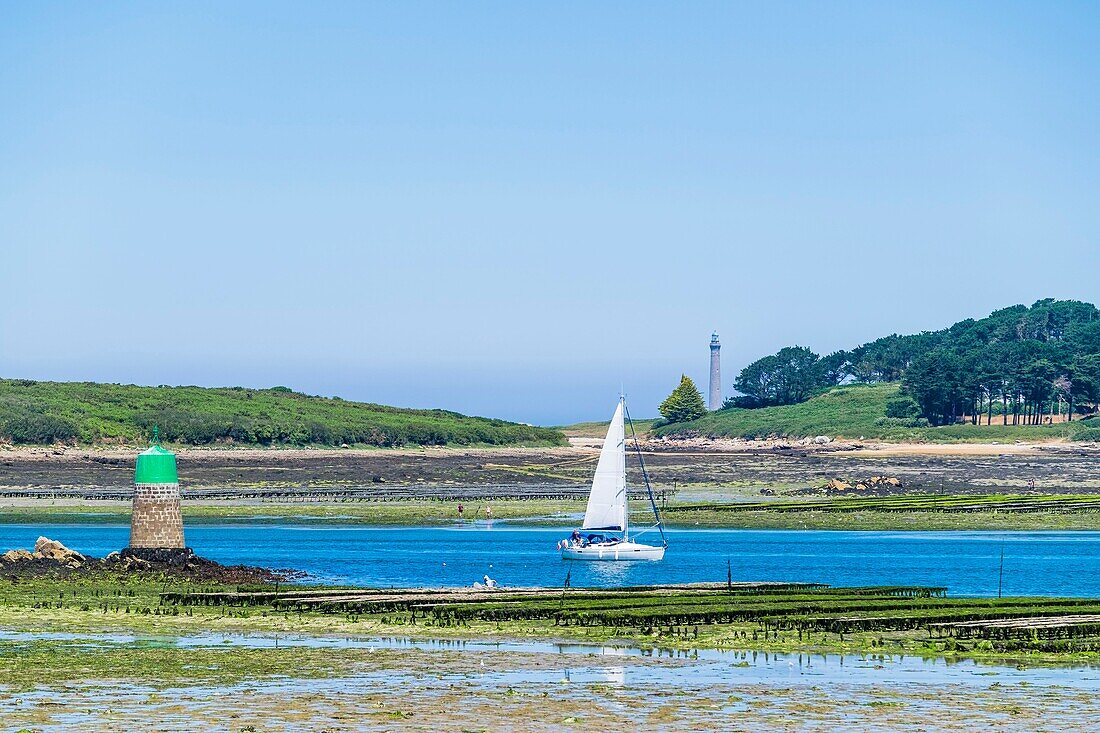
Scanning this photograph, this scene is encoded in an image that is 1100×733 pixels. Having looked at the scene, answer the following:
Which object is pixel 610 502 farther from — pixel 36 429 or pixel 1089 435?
pixel 1089 435

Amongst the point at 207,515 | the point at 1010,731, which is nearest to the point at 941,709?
the point at 1010,731

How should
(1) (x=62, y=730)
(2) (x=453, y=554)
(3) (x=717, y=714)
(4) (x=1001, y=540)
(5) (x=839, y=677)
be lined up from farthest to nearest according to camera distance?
(4) (x=1001, y=540)
(2) (x=453, y=554)
(5) (x=839, y=677)
(3) (x=717, y=714)
(1) (x=62, y=730)

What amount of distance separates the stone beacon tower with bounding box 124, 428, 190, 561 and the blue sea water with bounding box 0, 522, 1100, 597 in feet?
17.6

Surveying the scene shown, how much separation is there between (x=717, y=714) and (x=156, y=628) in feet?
60.8

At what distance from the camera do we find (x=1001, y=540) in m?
80.6

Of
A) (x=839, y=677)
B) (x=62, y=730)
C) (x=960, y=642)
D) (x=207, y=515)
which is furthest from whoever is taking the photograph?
(x=207, y=515)

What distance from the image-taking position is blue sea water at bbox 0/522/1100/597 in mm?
62469

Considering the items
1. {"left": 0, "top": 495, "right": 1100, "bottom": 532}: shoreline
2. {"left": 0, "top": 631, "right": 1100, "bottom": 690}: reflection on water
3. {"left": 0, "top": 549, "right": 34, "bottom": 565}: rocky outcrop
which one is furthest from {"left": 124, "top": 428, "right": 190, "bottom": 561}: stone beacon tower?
{"left": 0, "top": 495, "right": 1100, "bottom": 532}: shoreline

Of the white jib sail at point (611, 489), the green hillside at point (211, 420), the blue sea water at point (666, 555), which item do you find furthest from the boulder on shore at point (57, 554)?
the green hillside at point (211, 420)

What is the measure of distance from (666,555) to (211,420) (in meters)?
93.6

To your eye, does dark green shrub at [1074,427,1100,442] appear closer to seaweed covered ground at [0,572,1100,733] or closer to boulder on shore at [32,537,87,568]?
seaweed covered ground at [0,572,1100,733]

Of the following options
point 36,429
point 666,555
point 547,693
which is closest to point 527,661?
point 547,693

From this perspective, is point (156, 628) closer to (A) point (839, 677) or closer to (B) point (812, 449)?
(A) point (839, 677)

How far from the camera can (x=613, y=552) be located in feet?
238
